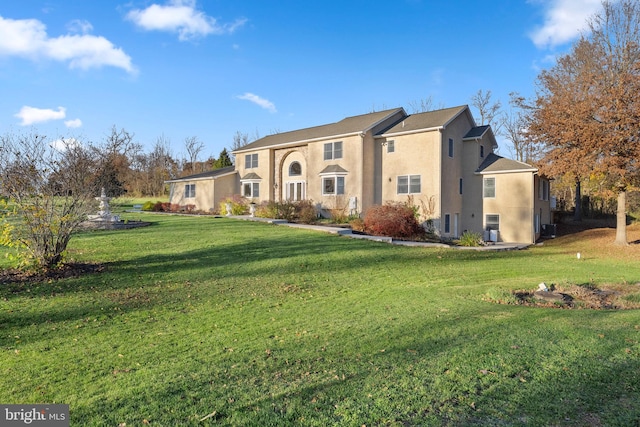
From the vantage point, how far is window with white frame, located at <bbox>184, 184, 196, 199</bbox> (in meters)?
32.8

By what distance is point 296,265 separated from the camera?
11617 millimetres

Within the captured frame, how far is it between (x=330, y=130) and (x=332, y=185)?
4.30 m

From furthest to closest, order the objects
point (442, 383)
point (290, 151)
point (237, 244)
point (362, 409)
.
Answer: point (290, 151), point (237, 244), point (442, 383), point (362, 409)

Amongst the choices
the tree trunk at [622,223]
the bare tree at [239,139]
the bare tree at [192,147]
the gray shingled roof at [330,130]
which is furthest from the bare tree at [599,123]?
the bare tree at [192,147]

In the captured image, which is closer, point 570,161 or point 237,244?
point 237,244

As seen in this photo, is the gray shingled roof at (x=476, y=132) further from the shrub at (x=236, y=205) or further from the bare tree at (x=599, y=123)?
the shrub at (x=236, y=205)

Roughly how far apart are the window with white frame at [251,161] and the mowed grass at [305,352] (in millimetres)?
21363

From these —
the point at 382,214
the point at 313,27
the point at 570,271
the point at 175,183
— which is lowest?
the point at 570,271

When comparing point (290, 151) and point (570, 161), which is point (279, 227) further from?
point (570, 161)

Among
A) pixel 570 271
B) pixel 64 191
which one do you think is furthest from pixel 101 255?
pixel 570 271

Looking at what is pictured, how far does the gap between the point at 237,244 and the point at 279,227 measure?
19.4 ft

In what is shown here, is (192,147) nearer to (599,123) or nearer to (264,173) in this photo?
(264,173)

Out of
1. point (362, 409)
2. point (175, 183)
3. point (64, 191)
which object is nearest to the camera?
point (362, 409)

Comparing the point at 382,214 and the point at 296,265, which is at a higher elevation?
the point at 382,214
